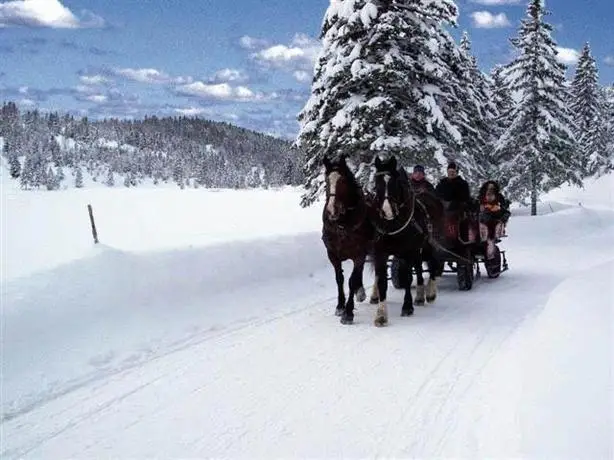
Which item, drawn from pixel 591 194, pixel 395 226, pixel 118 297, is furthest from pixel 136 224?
pixel 591 194

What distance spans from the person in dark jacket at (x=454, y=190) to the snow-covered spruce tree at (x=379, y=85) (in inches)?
177

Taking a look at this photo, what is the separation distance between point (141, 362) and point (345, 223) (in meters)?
3.45

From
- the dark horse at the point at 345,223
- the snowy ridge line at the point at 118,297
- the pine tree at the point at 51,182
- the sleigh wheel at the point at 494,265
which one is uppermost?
the pine tree at the point at 51,182

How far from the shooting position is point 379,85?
16.9 m

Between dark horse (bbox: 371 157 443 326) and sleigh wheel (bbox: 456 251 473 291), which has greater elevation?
dark horse (bbox: 371 157 443 326)

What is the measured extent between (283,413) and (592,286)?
6050 mm

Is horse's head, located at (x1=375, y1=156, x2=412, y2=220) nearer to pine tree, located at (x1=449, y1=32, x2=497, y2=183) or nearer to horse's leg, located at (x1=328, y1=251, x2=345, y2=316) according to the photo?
horse's leg, located at (x1=328, y1=251, x2=345, y2=316)

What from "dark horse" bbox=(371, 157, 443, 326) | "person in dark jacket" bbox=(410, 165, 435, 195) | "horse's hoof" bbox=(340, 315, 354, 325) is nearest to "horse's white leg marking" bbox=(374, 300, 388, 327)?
"dark horse" bbox=(371, 157, 443, 326)

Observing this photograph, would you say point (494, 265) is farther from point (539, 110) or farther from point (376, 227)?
point (539, 110)

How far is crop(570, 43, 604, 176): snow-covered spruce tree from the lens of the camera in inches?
2058

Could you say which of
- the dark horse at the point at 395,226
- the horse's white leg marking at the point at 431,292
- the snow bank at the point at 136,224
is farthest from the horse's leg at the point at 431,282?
the snow bank at the point at 136,224

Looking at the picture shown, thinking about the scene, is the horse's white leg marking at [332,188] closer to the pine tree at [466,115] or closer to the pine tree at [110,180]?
the pine tree at [466,115]

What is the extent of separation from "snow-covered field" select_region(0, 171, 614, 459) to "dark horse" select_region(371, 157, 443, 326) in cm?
58

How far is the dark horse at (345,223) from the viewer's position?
8.45 metres
